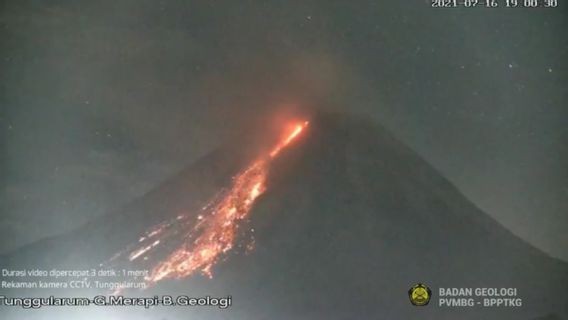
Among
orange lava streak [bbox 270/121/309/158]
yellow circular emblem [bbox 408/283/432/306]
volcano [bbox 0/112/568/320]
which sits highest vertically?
orange lava streak [bbox 270/121/309/158]

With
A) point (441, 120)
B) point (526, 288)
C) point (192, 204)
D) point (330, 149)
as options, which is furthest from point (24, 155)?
point (526, 288)

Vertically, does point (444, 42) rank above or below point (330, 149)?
above

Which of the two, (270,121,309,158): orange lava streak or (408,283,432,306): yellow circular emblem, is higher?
(270,121,309,158): orange lava streak

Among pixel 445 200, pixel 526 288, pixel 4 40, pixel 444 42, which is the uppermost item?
pixel 4 40

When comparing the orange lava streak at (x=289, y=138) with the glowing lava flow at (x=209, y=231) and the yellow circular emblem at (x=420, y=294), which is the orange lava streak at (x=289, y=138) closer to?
the glowing lava flow at (x=209, y=231)

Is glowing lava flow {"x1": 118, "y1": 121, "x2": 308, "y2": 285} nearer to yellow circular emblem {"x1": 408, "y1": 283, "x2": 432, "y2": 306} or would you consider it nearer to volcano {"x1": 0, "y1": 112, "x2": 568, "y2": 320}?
volcano {"x1": 0, "y1": 112, "x2": 568, "y2": 320}

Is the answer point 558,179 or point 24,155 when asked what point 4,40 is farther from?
point 558,179

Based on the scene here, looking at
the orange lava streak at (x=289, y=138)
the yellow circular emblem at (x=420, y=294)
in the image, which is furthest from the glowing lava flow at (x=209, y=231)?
the yellow circular emblem at (x=420, y=294)

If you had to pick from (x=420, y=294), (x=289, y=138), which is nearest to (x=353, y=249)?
(x=420, y=294)

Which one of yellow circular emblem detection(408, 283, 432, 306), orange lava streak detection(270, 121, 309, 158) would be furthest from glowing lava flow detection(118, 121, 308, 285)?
yellow circular emblem detection(408, 283, 432, 306)
